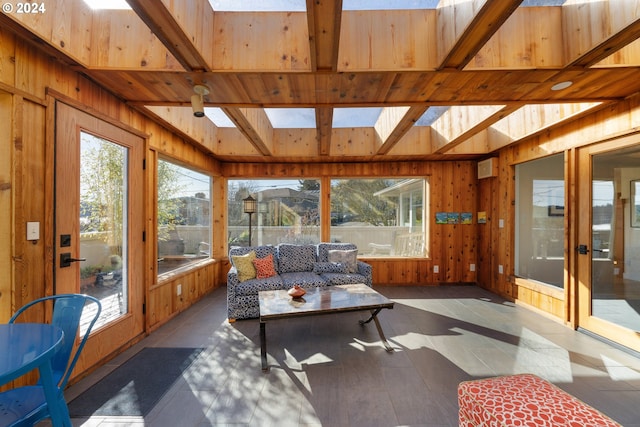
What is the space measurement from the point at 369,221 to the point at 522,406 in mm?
4062

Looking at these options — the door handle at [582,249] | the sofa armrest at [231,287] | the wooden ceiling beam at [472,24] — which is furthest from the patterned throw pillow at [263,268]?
the door handle at [582,249]

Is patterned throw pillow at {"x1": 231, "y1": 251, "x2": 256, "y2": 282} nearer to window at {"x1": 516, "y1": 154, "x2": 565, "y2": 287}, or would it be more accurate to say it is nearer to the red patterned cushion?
the red patterned cushion

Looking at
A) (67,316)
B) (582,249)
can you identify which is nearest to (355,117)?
(582,249)

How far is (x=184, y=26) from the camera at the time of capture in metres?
1.58

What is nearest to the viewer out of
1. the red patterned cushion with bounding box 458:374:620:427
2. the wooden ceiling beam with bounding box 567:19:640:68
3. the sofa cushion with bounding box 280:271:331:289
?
the red patterned cushion with bounding box 458:374:620:427

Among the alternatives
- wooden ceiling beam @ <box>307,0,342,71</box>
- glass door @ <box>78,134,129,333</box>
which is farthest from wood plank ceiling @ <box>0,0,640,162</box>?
glass door @ <box>78,134,129,333</box>

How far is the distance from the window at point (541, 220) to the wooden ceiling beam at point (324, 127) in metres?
3.07

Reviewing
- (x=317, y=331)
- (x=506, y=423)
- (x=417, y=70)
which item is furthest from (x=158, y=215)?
(x=506, y=423)

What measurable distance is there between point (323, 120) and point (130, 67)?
178 cm

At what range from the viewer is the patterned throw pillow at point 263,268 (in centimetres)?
379

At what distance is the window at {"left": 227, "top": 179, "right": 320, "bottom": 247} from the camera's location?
206 inches

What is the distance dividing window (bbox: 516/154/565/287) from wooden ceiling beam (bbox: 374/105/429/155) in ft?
7.06

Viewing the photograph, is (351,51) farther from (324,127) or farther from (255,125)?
(255,125)

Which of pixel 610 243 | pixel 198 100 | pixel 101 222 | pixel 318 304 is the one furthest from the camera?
pixel 610 243
